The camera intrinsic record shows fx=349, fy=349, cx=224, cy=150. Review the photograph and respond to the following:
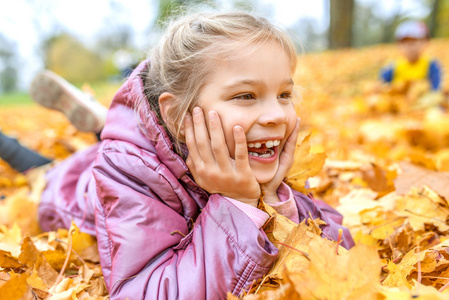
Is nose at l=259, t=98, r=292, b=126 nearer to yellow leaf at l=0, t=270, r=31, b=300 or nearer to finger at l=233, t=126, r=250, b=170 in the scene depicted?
finger at l=233, t=126, r=250, b=170

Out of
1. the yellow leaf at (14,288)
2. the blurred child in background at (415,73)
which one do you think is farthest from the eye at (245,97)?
the blurred child in background at (415,73)

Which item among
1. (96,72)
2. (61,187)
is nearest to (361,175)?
(61,187)

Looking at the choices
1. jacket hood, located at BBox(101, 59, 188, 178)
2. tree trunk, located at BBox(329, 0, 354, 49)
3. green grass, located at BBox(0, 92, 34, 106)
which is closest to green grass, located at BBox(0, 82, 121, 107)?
green grass, located at BBox(0, 92, 34, 106)

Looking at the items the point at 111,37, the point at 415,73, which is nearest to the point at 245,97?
the point at 415,73

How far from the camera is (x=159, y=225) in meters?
1.03

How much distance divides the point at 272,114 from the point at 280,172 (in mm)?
217

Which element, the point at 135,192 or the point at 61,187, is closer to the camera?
the point at 135,192

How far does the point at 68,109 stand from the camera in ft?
7.00

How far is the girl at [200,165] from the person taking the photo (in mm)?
941

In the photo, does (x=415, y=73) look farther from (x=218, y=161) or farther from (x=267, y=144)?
(x=218, y=161)

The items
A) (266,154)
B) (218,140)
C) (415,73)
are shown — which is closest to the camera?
(218,140)

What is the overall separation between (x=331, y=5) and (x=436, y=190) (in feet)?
30.3

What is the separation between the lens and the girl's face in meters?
1.02

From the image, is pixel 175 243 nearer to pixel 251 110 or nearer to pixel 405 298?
pixel 251 110
